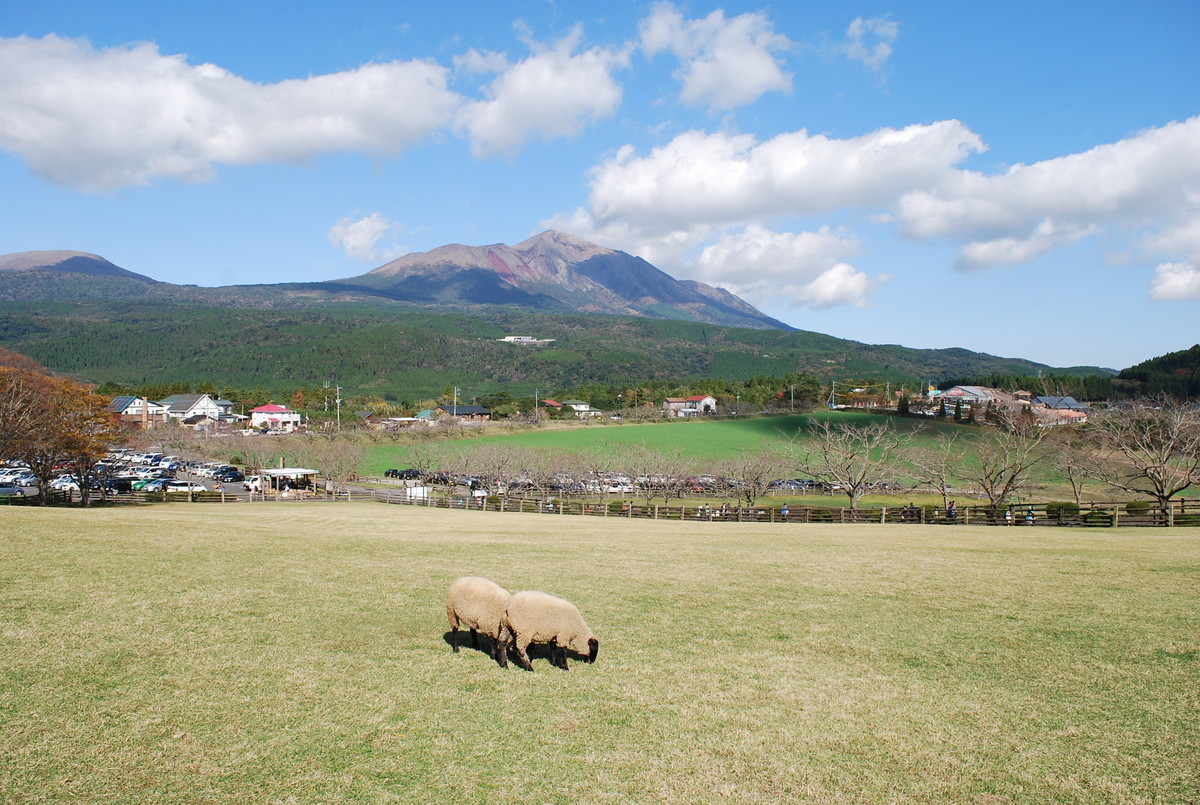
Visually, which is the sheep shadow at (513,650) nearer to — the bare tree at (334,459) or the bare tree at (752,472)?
the bare tree at (752,472)

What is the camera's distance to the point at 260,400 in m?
140

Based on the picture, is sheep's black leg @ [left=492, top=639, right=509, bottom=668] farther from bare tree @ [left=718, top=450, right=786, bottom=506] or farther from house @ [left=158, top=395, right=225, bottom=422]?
house @ [left=158, top=395, right=225, bottom=422]

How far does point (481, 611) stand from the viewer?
30.3 feet

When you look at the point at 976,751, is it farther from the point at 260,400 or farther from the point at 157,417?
the point at 260,400

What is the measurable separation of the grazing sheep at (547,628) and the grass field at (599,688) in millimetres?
233

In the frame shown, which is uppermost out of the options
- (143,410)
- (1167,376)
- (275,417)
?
(1167,376)

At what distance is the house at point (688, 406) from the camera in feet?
448

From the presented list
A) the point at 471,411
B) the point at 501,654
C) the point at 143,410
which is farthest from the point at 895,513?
the point at 471,411

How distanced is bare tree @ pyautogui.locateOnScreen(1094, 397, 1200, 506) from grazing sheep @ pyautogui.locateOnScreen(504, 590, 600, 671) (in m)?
37.3

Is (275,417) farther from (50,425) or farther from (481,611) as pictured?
(481,611)

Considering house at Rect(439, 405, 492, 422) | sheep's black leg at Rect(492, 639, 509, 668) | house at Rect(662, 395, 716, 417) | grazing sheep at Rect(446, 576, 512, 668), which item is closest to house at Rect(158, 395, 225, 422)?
house at Rect(439, 405, 492, 422)

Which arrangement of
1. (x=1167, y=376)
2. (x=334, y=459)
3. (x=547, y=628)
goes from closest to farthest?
(x=547, y=628) → (x=334, y=459) → (x=1167, y=376)

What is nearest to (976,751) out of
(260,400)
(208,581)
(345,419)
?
(208,581)

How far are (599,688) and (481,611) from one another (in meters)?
1.95
